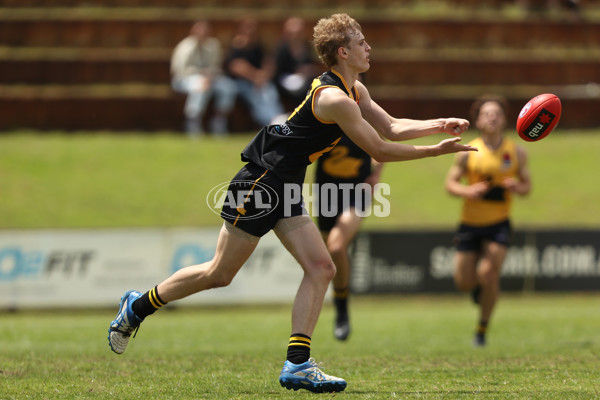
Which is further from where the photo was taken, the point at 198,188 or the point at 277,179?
the point at 198,188

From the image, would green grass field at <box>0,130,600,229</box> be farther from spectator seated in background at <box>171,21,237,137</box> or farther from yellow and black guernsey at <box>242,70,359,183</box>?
yellow and black guernsey at <box>242,70,359,183</box>

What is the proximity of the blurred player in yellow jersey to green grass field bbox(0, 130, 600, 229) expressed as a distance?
21.2 ft

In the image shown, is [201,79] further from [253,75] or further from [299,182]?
[299,182]

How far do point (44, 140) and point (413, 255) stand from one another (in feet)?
30.4

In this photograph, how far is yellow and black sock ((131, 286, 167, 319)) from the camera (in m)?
5.77

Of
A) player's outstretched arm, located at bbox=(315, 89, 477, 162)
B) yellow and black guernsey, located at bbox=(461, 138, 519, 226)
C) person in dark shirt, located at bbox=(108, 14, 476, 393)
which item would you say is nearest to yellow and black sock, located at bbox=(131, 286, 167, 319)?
person in dark shirt, located at bbox=(108, 14, 476, 393)

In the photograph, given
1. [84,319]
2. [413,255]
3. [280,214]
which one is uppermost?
[280,214]

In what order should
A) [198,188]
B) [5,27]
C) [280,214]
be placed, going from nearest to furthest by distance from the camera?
1. [280,214]
2. [198,188]
3. [5,27]

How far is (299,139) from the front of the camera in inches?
216

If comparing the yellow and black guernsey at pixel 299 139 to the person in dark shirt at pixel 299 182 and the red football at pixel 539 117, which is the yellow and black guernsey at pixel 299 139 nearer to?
the person in dark shirt at pixel 299 182

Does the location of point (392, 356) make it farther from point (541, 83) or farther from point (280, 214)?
point (541, 83)

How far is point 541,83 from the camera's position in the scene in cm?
2055

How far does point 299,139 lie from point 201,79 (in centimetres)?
1304

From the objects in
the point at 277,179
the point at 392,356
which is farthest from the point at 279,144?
the point at 392,356
